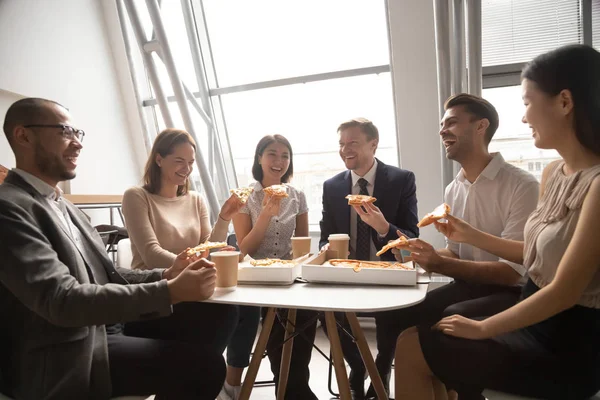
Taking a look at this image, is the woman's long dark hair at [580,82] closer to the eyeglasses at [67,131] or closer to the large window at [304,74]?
the eyeglasses at [67,131]

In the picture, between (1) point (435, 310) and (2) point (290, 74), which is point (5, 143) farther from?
(1) point (435, 310)

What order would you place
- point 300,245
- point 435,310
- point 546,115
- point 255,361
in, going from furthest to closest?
point 300,245
point 435,310
point 255,361
point 546,115

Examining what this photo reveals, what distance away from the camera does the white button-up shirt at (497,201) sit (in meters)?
1.67

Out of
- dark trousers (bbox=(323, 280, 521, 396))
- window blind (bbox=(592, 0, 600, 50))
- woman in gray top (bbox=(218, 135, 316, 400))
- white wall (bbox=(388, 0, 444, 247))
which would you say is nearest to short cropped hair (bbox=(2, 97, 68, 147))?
woman in gray top (bbox=(218, 135, 316, 400))

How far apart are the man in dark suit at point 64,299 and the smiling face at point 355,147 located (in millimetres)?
1355

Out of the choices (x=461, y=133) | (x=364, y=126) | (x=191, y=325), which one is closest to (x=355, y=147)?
(x=364, y=126)

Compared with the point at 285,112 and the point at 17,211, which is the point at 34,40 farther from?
the point at 17,211

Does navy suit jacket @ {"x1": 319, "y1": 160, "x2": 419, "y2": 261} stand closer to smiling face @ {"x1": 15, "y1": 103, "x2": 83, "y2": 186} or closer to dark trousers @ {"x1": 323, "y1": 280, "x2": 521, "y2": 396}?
dark trousers @ {"x1": 323, "y1": 280, "x2": 521, "y2": 396}

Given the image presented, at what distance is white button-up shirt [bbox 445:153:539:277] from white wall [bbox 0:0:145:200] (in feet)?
13.8

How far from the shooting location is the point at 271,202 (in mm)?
2092

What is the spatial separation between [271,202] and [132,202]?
0.73 meters

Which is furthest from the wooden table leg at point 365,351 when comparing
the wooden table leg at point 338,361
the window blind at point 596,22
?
the window blind at point 596,22

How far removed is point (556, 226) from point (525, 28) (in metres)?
2.88

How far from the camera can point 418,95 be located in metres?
3.46
